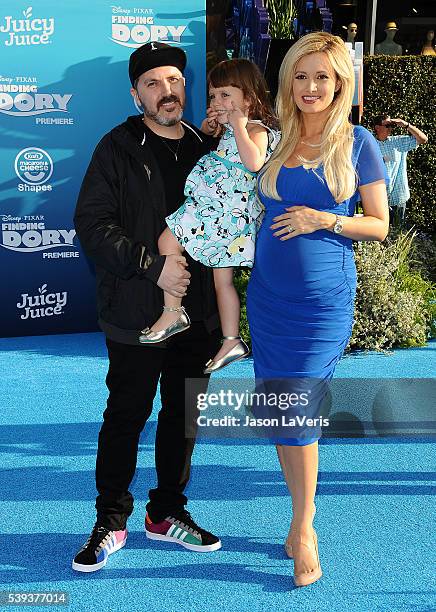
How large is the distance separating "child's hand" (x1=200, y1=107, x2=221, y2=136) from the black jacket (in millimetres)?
292

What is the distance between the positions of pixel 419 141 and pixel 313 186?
672 cm

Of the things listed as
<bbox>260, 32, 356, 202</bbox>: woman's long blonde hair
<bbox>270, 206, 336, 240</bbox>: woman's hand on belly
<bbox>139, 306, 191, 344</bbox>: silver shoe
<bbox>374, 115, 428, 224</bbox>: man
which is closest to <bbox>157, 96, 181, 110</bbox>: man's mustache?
<bbox>260, 32, 356, 202</bbox>: woman's long blonde hair

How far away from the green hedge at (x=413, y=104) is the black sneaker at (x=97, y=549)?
777cm

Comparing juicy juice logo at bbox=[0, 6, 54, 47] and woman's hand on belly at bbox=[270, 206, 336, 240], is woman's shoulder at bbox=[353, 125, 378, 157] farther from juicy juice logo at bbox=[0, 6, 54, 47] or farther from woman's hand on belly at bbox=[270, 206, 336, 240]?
juicy juice logo at bbox=[0, 6, 54, 47]

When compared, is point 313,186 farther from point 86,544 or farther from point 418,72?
point 418,72

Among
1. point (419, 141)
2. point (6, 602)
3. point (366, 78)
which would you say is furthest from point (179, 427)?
point (366, 78)

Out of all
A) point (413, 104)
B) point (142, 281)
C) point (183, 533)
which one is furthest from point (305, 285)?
point (413, 104)

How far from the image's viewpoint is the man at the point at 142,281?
11.1 feet

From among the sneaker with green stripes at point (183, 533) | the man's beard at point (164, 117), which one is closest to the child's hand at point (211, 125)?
the man's beard at point (164, 117)

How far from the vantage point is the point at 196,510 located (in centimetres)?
421

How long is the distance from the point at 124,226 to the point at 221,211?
40cm

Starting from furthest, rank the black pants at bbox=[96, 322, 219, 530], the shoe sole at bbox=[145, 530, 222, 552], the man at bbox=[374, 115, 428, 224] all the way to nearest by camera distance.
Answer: the man at bbox=[374, 115, 428, 224], the shoe sole at bbox=[145, 530, 222, 552], the black pants at bbox=[96, 322, 219, 530]

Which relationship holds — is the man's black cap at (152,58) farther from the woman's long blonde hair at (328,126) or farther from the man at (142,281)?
the woman's long blonde hair at (328,126)

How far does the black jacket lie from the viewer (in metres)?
3.36
